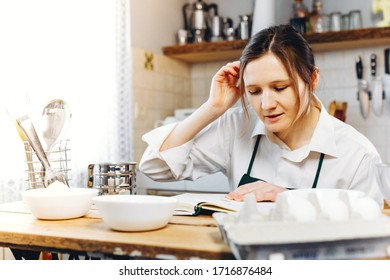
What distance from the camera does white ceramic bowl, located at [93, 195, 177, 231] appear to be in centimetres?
81

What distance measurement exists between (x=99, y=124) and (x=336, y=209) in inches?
65.9

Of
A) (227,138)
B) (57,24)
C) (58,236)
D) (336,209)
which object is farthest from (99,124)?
(336,209)

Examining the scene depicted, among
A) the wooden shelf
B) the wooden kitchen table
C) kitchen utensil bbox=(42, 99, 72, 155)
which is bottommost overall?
the wooden kitchen table

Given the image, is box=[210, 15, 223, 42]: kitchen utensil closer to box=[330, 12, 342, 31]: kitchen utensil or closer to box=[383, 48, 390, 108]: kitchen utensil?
box=[330, 12, 342, 31]: kitchen utensil

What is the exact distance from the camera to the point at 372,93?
104 inches

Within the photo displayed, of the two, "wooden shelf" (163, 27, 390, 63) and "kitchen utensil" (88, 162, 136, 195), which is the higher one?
"wooden shelf" (163, 27, 390, 63)

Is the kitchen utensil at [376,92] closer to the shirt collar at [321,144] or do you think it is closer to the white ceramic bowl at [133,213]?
the shirt collar at [321,144]

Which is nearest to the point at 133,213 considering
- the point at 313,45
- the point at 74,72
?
the point at 74,72

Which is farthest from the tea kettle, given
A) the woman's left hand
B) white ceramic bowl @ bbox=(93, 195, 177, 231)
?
white ceramic bowl @ bbox=(93, 195, 177, 231)

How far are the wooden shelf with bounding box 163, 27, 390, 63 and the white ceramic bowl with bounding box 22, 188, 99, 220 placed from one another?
6.28 ft

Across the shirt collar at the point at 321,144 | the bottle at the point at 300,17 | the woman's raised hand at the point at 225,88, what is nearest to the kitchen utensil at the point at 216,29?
the bottle at the point at 300,17

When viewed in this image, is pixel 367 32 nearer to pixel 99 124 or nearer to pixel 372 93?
pixel 372 93

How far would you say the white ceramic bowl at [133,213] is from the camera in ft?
2.64

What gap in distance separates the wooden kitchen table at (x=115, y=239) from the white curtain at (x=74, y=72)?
0.72 metres
